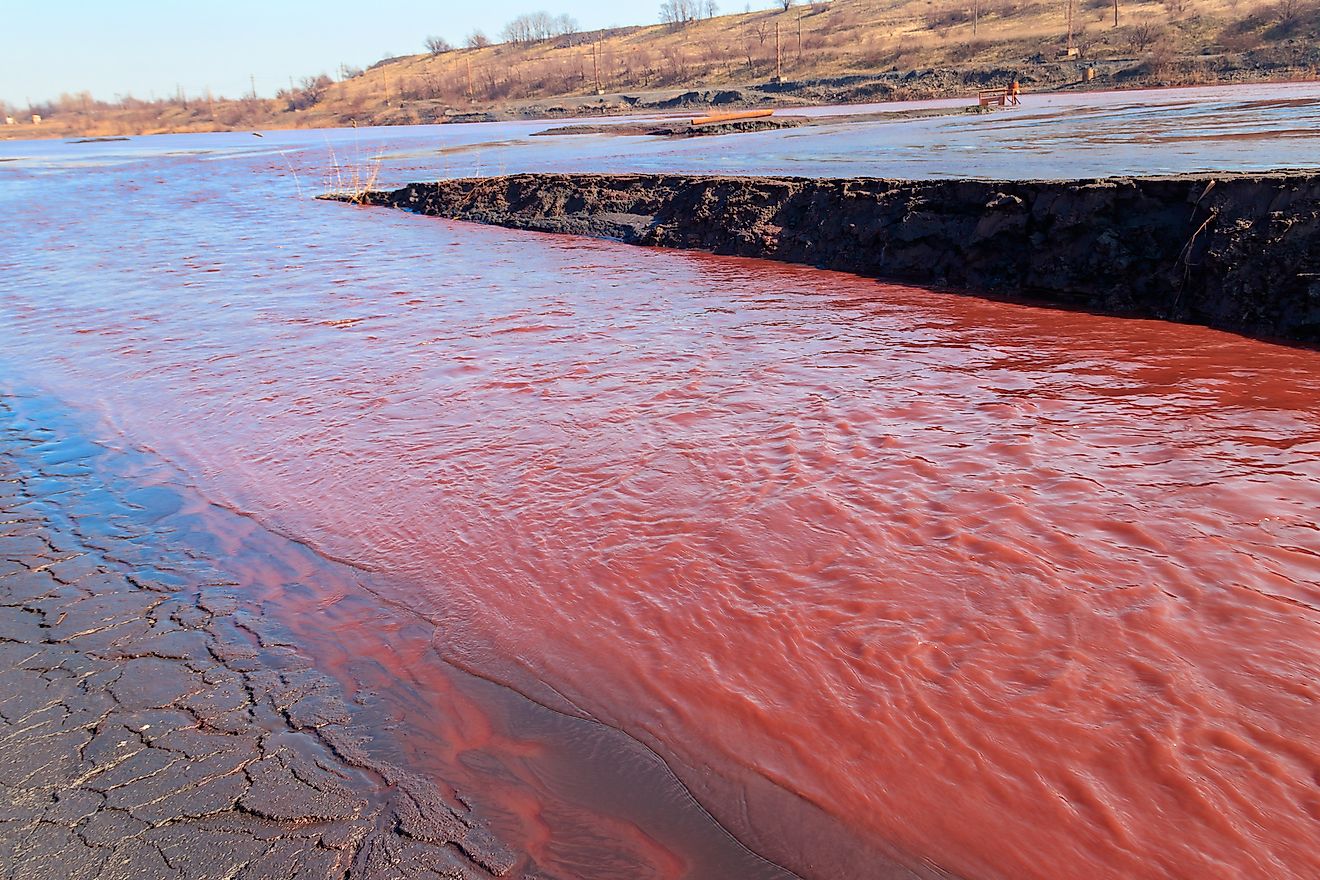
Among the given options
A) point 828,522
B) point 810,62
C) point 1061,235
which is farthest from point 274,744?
point 810,62

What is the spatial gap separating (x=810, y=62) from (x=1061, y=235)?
167ft

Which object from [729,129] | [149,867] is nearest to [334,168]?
[729,129]

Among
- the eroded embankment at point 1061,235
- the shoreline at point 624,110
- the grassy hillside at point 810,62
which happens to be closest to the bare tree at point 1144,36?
the grassy hillside at point 810,62

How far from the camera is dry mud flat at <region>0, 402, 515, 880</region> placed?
2.60m

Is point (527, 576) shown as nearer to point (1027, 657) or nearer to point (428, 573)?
point (428, 573)

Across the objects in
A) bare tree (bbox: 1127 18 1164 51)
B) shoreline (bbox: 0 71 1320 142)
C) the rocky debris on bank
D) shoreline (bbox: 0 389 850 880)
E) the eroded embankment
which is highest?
bare tree (bbox: 1127 18 1164 51)

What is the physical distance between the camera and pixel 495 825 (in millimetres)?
2758

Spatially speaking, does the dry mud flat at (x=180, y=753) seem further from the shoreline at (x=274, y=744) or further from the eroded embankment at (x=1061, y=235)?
the eroded embankment at (x=1061, y=235)

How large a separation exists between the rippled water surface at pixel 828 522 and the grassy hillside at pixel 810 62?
3016 cm

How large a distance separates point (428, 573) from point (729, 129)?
28393 mm

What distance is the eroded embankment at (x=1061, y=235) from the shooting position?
23.3 feet

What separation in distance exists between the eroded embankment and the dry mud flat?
24.8 ft

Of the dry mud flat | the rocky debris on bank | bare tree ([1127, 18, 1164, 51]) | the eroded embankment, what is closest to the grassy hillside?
bare tree ([1127, 18, 1164, 51])

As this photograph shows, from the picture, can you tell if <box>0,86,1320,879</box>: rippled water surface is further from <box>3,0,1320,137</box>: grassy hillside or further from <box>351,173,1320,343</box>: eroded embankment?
<box>3,0,1320,137</box>: grassy hillside
